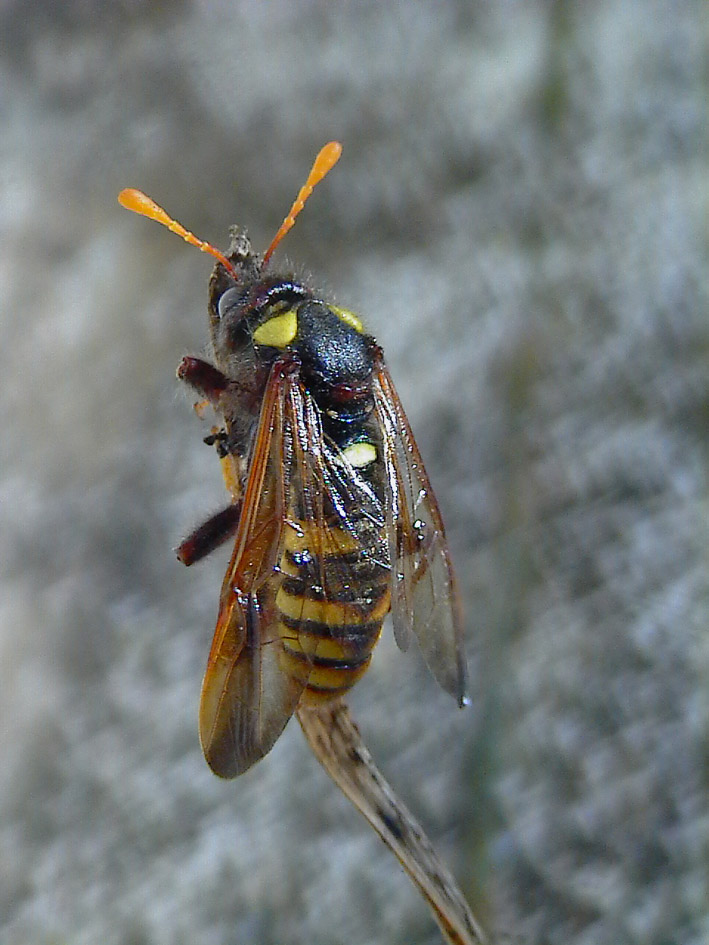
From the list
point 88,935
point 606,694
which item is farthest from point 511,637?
point 88,935

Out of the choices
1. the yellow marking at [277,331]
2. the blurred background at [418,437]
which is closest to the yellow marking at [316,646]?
the yellow marking at [277,331]

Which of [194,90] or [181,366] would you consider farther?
[194,90]

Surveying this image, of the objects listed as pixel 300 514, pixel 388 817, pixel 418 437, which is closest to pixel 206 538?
pixel 300 514

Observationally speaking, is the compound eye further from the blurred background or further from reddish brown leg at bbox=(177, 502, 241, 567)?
the blurred background

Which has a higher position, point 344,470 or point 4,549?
point 4,549

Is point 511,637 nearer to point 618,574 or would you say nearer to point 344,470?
point 618,574
